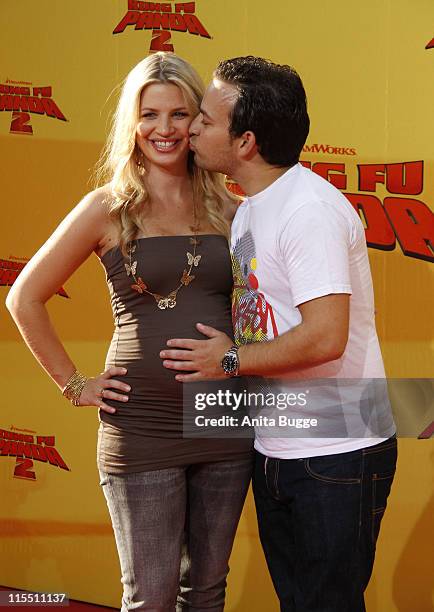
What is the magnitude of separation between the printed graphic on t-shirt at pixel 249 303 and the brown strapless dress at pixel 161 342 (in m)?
0.09

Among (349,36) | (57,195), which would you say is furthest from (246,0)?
(57,195)

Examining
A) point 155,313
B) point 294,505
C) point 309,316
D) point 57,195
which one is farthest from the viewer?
point 57,195

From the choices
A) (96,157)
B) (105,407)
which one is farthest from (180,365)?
(96,157)

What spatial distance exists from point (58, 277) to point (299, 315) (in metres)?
0.66

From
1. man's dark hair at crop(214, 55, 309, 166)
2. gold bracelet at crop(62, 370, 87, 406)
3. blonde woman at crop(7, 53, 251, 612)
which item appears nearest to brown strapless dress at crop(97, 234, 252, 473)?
blonde woman at crop(7, 53, 251, 612)

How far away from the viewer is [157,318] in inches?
80.0

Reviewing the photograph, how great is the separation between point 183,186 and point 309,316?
0.64m

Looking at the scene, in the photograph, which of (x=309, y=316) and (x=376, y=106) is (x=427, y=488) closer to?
→ (x=376, y=106)

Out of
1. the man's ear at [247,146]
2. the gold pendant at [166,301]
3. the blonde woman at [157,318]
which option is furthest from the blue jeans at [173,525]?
the man's ear at [247,146]

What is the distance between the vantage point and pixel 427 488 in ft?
9.97

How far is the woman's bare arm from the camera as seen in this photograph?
2.07 m

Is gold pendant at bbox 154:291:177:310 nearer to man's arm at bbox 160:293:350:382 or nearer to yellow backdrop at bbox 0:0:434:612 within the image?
man's arm at bbox 160:293:350:382

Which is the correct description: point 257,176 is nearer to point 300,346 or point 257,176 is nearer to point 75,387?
point 300,346

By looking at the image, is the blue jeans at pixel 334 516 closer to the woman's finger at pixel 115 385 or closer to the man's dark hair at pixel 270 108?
the woman's finger at pixel 115 385
